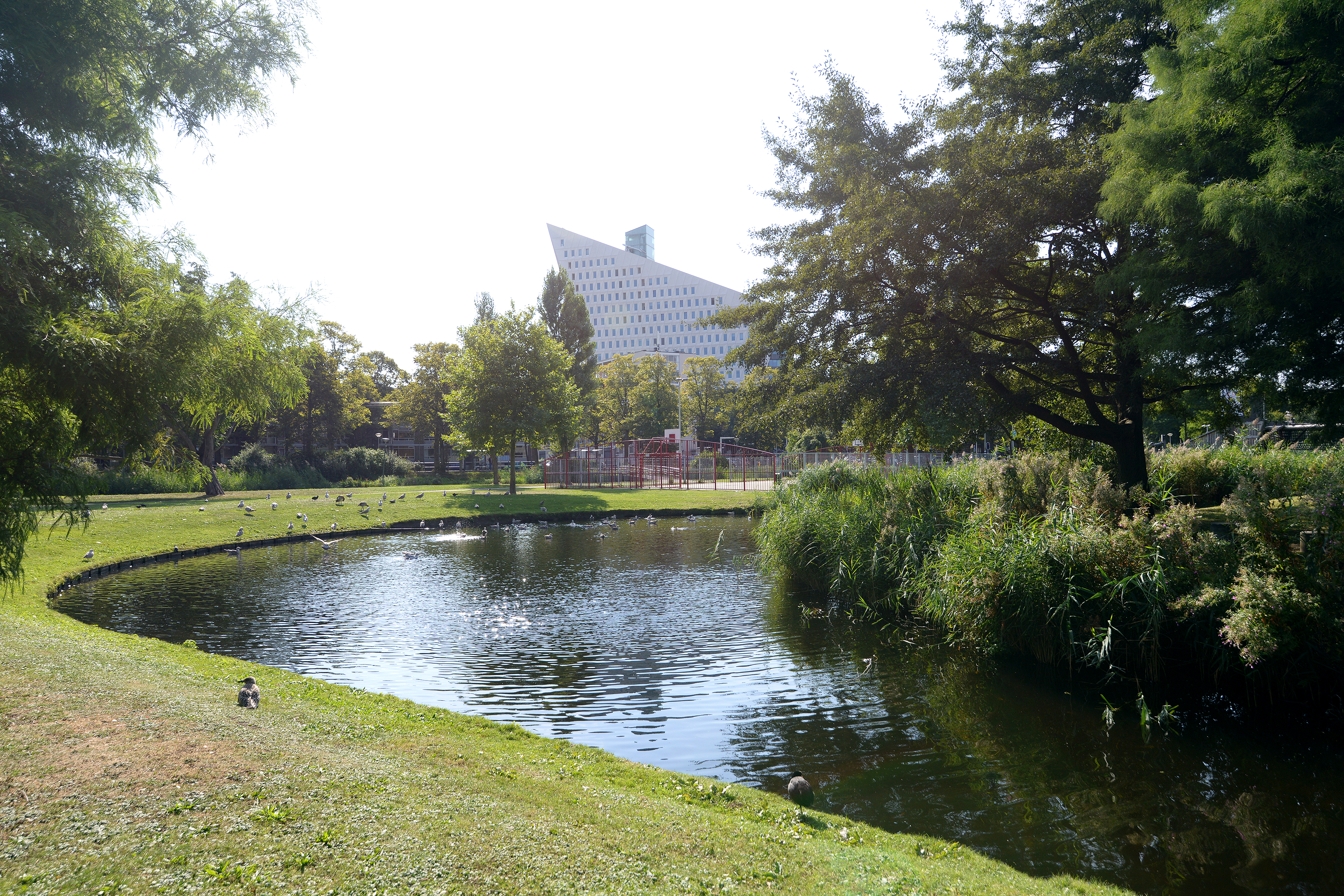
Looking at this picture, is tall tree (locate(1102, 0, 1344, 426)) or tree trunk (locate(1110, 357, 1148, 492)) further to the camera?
tree trunk (locate(1110, 357, 1148, 492))

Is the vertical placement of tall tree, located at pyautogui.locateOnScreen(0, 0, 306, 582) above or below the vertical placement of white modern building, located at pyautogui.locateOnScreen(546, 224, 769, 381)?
below

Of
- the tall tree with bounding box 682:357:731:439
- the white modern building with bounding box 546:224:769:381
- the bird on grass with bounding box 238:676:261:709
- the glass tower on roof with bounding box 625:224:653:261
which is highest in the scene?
the glass tower on roof with bounding box 625:224:653:261

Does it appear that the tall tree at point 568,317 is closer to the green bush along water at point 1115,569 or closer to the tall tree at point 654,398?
the tall tree at point 654,398

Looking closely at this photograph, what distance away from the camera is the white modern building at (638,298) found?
16262 cm

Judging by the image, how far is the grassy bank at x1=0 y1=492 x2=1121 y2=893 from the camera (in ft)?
12.3

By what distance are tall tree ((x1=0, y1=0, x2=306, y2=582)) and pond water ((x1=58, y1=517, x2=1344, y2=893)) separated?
4.40 m

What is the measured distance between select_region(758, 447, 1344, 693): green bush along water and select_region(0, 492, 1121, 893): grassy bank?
4721 millimetres

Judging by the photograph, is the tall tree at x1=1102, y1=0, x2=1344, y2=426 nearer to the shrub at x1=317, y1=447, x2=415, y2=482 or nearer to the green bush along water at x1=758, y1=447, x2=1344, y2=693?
the green bush along water at x1=758, y1=447, x2=1344, y2=693

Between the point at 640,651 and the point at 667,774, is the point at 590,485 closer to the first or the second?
the point at 640,651

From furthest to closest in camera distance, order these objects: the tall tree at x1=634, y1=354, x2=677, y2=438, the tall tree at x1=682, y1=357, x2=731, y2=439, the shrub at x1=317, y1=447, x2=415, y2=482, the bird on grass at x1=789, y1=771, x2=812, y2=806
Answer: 1. the tall tree at x1=634, y1=354, x2=677, y2=438
2. the tall tree at x1=682, y1=357, x2=731, y2=439
3. the shrub at x1=317, y1=447, x2=415, y2=482
4. the bird on grass at x1=789, y1=771, x2=812, y2=806

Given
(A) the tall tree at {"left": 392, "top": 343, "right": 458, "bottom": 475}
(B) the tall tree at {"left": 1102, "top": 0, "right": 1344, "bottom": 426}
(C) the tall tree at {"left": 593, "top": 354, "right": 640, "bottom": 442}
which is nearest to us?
(B) the tall tree at {"left": 1102, "top": 0, "right": 1344, "bottom": 426}

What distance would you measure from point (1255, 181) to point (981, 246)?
4.90 metres

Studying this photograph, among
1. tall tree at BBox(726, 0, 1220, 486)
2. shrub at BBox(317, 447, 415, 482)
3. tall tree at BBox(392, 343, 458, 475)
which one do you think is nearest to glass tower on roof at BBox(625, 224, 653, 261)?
tall tree at BBox(392, 343, 458, 475)

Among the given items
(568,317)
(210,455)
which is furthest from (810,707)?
(568,317)
